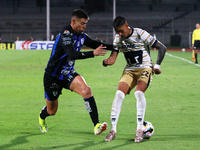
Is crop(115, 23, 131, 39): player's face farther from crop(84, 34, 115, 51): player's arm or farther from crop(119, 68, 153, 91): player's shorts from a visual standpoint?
crop(119, 68, 153, 91): player's shorts

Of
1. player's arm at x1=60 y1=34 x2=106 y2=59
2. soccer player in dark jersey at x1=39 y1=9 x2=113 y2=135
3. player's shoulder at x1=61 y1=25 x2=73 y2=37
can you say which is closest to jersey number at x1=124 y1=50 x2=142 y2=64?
soccer player in dark jersey at x1=39 y1=9 x2=113 y2=135

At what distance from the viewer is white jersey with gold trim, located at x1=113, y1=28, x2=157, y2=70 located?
671 centimetres

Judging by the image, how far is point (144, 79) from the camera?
6.55 m

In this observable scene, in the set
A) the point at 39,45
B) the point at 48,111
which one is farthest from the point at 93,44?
the point at 39,45

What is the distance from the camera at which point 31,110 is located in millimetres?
8945

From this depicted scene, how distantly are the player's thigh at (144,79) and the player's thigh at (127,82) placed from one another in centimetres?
14

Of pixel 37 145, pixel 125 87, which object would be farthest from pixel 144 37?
pixel 37 145

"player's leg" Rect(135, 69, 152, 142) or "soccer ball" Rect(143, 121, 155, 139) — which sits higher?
"player's leg" Rect(135, 69, 152, 142)

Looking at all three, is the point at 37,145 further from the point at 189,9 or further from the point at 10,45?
the point at 189,9

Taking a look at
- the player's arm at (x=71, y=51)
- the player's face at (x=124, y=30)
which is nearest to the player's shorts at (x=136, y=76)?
the player's face at (x=124, y=30)

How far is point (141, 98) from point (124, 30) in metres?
1.15

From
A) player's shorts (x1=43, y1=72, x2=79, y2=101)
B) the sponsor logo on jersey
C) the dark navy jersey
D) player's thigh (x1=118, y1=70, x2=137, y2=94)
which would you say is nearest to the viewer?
the dark navy jersey

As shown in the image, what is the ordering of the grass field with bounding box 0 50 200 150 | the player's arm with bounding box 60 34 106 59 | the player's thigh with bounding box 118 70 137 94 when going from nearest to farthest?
the grass field with bounding box 0 50 200 150 → the player's arm with bounding box 60 34 106 59 → the player's thigh with bounding box 118 70 137 94

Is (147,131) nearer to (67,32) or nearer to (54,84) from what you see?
(54,84)
